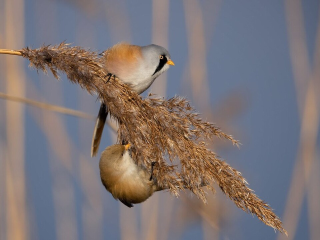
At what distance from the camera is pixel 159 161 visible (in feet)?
4.27

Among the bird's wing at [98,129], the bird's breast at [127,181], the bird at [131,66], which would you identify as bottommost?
the bird's breast at [127,181]

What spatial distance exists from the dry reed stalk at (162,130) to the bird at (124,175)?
0.96ft

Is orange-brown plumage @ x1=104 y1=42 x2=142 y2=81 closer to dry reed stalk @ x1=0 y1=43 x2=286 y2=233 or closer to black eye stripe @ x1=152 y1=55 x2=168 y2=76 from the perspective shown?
black eye stripe @ x1=152 y1=55 x2=168 y2=76

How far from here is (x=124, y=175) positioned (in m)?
1.72

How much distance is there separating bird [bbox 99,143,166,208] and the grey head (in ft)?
1.40

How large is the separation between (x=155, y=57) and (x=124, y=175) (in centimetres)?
57

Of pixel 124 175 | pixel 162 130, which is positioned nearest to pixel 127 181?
pixel 124 175

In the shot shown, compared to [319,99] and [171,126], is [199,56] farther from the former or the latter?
[171,126]

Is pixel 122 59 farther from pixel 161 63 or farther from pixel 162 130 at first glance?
pixel 162 130

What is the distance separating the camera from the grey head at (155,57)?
1869 mm

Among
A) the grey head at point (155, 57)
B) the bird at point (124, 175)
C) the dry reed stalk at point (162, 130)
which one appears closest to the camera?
the dry reed stalk at point (162, 130)

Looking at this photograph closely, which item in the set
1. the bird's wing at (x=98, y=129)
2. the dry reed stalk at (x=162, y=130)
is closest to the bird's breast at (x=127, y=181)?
the bird's wing at (x=98, y=129)

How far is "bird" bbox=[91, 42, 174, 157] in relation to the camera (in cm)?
175

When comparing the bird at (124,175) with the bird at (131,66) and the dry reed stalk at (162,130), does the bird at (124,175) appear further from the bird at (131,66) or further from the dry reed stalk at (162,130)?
the dry reed stalk at (162,130)
